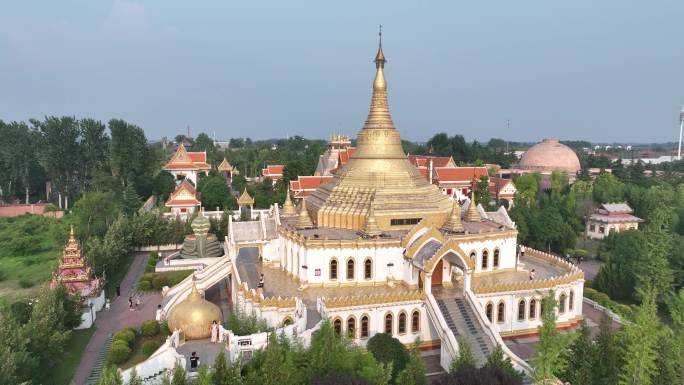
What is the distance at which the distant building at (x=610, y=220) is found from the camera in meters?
54.0

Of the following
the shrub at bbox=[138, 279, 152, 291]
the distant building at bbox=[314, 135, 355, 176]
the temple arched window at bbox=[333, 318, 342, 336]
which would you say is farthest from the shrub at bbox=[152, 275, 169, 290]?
the distant building at bbox=[314, 135, 355, 176]

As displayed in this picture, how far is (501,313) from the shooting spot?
26.7 m

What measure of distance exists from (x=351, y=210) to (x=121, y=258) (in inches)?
970

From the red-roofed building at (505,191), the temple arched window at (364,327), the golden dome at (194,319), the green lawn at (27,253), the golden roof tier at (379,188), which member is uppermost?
the golden roof tier at (379,188)

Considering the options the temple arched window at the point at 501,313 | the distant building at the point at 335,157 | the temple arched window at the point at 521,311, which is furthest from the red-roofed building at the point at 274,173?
the temple arched window at the point at 521,311

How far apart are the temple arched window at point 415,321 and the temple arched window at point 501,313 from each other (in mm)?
4545

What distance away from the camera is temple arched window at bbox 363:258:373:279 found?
27.6 meters

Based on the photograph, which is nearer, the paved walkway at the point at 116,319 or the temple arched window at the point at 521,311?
the paved walkway at the point at 116,319

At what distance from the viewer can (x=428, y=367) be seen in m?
23.4

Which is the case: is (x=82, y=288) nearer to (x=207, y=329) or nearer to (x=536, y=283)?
(x=207, y=329)

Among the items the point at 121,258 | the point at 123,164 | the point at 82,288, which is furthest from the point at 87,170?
the point at 82,288

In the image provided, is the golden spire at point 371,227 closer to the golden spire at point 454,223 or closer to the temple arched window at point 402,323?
the golden spire at point 454,223

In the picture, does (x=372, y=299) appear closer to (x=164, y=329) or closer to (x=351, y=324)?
(x=351, y=324)

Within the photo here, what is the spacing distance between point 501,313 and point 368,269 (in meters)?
7.62
